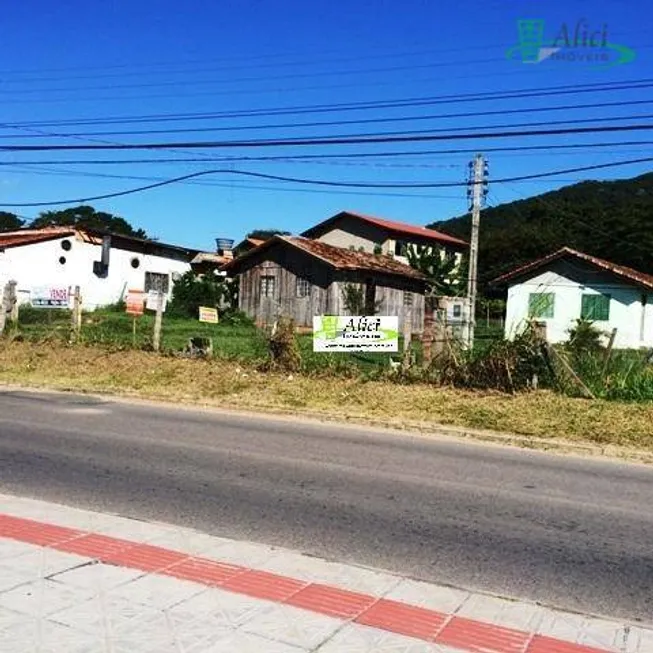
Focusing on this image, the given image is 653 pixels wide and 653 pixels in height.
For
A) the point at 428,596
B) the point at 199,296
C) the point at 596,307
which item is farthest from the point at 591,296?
the point at 428,596

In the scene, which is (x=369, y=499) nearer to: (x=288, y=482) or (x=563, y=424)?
(x=288, y=482)

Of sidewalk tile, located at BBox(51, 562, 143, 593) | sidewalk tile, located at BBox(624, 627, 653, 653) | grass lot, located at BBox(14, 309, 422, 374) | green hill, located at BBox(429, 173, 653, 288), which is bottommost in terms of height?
sidewalk tile, located at BBox(624, 627, 653, 653)

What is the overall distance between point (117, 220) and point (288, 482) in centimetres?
10216

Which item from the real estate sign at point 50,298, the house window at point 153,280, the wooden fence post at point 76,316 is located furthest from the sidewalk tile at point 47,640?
the house window at point 153,280

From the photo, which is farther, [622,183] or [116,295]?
[622,183]

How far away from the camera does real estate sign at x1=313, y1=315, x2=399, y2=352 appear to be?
53.2 ft

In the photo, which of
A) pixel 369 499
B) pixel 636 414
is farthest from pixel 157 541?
pixel 636 414

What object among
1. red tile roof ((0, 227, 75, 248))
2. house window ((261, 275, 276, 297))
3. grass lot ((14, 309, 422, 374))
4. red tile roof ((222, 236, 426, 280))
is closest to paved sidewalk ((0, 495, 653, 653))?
grass lot ((14, 309, 422, 374))

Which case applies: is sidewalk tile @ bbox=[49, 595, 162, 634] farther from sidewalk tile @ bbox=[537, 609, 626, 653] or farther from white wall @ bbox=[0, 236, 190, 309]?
white wall @ bbox=[0, 236, 190, 309]

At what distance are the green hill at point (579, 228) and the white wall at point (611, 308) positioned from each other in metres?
24.2

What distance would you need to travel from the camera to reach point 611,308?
118ft

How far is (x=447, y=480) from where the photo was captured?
27.6 ft

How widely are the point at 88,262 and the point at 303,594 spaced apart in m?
37.5

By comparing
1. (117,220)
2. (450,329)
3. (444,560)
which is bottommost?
(444,560)
